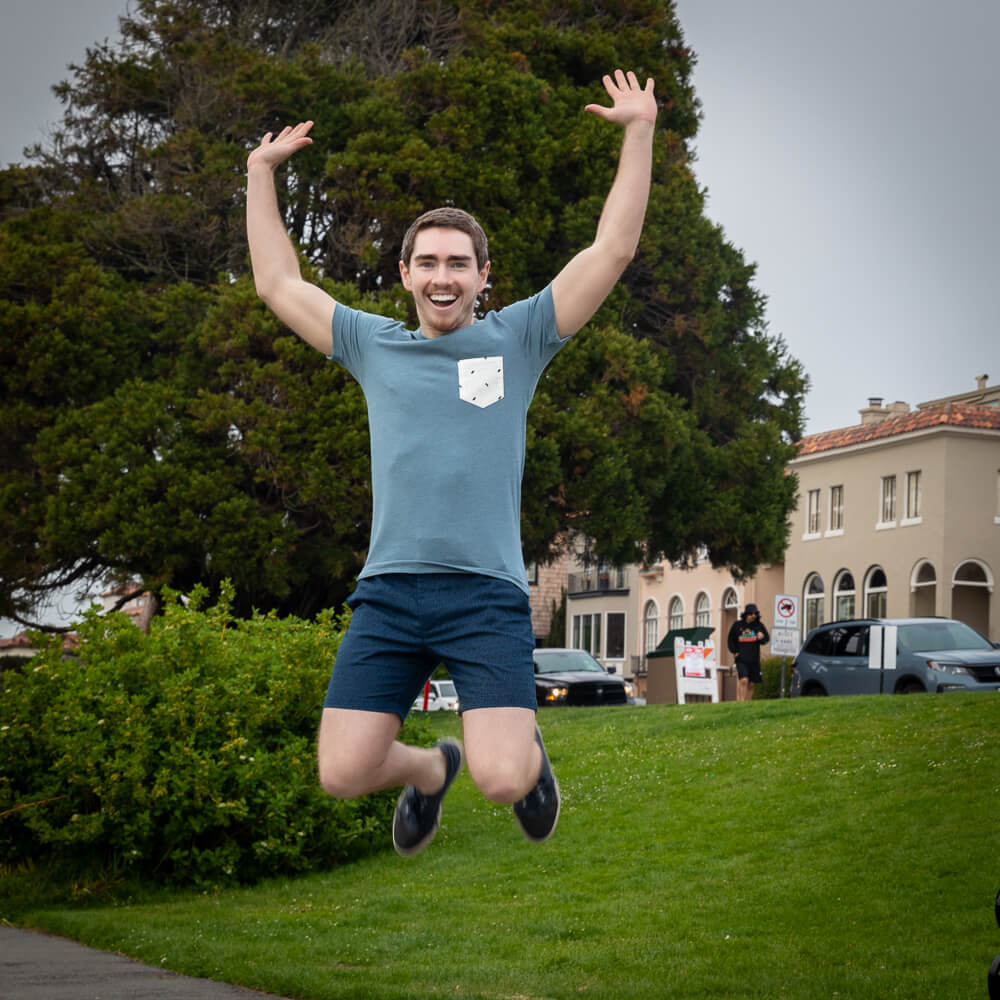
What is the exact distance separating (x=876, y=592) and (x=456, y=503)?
47474mm

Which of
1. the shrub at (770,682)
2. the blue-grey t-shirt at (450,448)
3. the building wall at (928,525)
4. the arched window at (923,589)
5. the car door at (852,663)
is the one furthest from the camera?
the arched window at (923,589)

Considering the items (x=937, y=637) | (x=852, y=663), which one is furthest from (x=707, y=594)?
(x=937, y=637)

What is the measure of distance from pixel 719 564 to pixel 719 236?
617 centimetres

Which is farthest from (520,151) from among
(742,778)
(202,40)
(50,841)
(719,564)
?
(50,841)

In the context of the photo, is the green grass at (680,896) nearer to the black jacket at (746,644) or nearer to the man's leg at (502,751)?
the man's leg at (502,751)

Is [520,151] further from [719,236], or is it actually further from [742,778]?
[742,778]

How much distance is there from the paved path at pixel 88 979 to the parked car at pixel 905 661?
14.9 meters

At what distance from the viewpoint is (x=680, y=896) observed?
11.4 m

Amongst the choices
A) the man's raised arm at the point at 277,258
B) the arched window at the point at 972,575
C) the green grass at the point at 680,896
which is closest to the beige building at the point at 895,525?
the arched window at the point at 972,575

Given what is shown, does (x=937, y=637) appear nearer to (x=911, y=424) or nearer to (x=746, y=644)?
(x=746, y=644)

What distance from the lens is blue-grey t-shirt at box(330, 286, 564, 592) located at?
14.8 ft

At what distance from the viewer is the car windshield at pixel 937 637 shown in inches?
903

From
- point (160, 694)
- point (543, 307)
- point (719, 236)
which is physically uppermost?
point (719, 236)

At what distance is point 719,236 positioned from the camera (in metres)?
28.4
